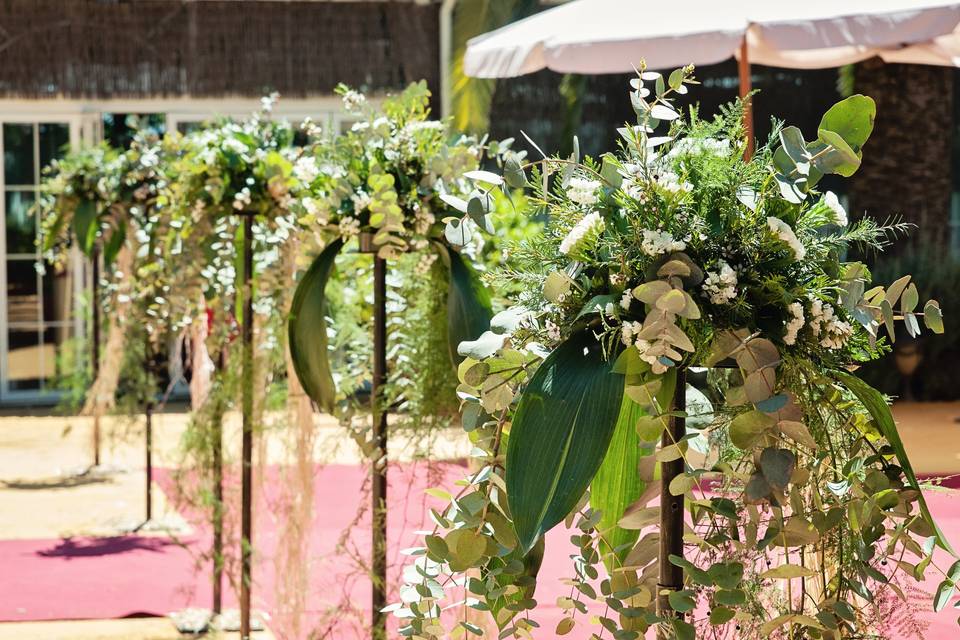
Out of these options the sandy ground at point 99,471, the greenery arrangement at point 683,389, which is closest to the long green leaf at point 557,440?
the greenery arrangement at point 683,389

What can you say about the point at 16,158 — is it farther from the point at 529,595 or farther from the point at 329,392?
the point at 529,595

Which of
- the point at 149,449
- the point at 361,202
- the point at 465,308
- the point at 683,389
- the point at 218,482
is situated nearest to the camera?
the point at 683,389

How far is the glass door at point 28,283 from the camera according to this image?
8.88 meters

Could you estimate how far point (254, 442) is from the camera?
3430 mm

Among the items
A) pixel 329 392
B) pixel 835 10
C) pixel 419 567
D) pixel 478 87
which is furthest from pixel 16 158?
pixel 419 567

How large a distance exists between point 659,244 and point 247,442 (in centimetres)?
223

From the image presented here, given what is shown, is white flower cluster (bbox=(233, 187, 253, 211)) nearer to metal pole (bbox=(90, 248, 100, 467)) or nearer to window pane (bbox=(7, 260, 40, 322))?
metal pole (bbox=(90, 248, 100, 467))

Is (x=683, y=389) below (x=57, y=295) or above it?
above

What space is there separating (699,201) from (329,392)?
54.5 inches

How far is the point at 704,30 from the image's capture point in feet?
15.4

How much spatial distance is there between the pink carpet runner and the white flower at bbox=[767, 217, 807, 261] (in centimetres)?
200

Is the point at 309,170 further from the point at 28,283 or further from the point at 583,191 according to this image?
the point at 28,283

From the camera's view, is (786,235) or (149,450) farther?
(149,450)

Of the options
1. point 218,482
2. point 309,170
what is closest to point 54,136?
point 218,482
